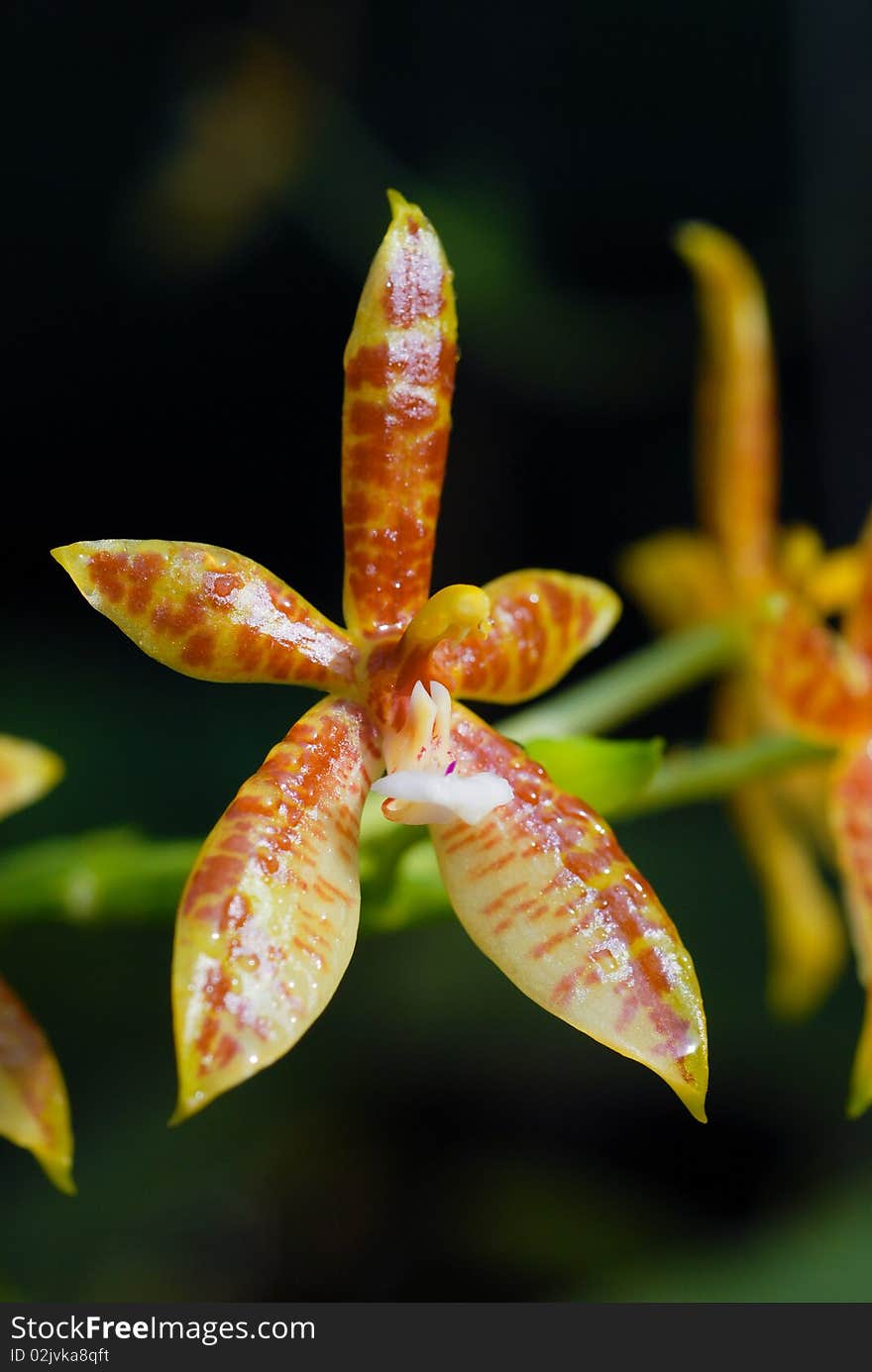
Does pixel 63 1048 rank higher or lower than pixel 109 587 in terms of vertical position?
lower

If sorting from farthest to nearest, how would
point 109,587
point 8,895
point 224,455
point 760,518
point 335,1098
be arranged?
point 224,455
point 335,1098
point 760,518
point 8,895
point 109,587

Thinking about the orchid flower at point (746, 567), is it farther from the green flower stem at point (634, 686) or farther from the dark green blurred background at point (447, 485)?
the dark green blurred background at point (447, 485)

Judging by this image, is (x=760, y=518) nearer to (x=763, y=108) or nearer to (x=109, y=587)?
(x=109, y=587)

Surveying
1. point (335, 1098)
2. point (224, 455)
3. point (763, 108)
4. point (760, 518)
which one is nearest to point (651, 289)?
point (763, 108)

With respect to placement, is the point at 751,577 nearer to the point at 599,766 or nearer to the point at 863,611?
the point at 863,611

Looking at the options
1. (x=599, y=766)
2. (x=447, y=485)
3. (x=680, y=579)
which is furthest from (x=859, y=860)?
(x=447, y=485)

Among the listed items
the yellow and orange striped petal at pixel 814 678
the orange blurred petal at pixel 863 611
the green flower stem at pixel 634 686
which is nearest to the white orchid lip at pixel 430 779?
the green flower stem at pixel 634 686

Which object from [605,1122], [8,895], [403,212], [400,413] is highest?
[403,212]

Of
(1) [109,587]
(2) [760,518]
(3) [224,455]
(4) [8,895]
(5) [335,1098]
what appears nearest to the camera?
(1) [109,587]
